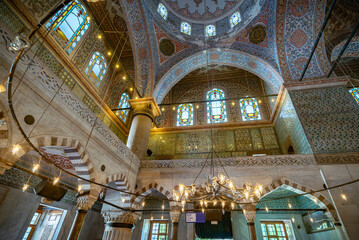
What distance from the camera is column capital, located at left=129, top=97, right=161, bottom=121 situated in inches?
334

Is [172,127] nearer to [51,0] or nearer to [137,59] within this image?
[137,59]

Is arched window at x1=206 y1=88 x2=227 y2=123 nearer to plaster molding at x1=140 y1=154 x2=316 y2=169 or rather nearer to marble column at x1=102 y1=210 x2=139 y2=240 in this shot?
plaster molding at x1=140 y1=154 x2=316 y2=169

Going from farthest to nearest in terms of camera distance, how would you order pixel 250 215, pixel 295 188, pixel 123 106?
pixel 123 106, pixel 295 188, pixel 250 215

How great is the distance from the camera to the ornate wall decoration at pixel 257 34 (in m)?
9.09

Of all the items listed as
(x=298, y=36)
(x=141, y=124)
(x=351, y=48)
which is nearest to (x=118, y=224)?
(x=141, y=124)

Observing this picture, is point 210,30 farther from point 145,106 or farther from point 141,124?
point 141,124

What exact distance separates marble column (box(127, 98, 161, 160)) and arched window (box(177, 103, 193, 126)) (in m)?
2.29

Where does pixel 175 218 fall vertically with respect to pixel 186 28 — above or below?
below

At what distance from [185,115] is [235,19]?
19.8ft

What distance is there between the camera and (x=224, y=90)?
1171 centimetres

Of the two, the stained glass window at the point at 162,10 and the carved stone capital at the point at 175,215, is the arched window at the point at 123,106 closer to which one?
the stained glass window at the point at 162,10

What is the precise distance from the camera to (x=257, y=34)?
30.3 ft

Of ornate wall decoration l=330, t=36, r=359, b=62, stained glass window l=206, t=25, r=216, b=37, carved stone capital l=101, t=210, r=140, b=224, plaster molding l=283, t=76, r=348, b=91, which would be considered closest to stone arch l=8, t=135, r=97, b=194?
carved stone capital l=101, t=210, r=140, b=224

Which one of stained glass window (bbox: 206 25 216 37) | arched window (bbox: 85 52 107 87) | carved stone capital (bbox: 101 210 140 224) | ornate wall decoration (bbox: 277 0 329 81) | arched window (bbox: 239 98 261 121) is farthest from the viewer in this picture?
arched window (bbox: 239 98 261 121)
